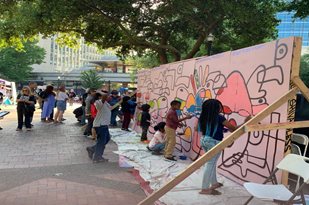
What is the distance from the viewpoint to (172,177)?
6.52 m

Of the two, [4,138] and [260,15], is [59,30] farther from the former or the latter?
[260,15]

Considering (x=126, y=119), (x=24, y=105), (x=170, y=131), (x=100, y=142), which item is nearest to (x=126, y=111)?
(x=126, y=119)

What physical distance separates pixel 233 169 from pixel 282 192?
96.8 inches

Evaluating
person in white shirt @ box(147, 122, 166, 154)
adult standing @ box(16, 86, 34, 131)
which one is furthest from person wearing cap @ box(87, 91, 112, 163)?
adult standing @ box(16, 86, 34, 131)

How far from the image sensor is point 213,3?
1245 centimetres

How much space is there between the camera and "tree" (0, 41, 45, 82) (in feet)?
167

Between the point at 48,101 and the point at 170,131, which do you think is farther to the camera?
the point at 48,101

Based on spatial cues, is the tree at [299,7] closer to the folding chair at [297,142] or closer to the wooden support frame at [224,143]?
the folding chair at [297,142]

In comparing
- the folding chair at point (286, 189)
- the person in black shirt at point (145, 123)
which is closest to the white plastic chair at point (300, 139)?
the folding chair at point (286, 189)

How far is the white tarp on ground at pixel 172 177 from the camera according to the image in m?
5.29

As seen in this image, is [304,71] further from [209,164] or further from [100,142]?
[209,164]

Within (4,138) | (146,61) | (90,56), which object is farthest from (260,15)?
(90,56)

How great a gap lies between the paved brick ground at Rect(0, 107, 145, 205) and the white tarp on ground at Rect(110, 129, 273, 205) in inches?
14.2

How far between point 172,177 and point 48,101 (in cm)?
961
